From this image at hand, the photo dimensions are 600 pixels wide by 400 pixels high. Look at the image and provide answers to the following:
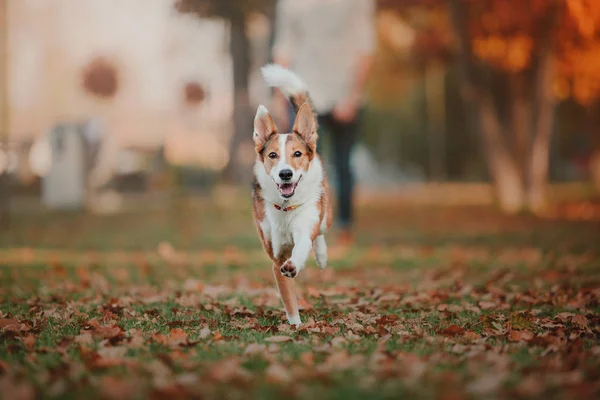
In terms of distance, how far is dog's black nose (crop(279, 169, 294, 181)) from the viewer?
422 centimetres

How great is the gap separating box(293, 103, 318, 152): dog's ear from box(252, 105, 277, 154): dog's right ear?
13 centimetres

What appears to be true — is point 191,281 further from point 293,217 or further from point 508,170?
point 508,170

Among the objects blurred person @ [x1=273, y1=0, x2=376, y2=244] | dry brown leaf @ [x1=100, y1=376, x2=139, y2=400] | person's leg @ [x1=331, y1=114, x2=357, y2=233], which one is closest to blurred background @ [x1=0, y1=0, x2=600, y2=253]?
person's leg @ [x1=331, y1=114, x2=357, y2=233]

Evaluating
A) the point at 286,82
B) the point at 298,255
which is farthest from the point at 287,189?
the point at 286,82

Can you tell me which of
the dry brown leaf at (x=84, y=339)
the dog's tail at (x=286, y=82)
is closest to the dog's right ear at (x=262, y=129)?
the dog's tail at (x=286, y=82)

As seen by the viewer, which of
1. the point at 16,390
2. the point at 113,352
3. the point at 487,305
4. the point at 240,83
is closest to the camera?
the point at 16,390

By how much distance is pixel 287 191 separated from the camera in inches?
169

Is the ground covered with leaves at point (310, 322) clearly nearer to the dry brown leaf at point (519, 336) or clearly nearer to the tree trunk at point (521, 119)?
the dry brown leaf at point (519, 336)

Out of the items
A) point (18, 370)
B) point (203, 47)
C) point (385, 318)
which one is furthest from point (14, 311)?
point (203, 47)

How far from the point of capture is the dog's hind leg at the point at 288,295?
440cm

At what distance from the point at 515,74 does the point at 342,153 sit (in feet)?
25.6

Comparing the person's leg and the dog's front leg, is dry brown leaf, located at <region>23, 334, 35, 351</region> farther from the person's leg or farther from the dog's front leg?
the person's leg

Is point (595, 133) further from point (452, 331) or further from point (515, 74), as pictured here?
point (452, 331)

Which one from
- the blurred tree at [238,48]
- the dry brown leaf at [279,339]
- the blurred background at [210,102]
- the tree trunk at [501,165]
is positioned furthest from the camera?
the blurred tree at [238,48]
